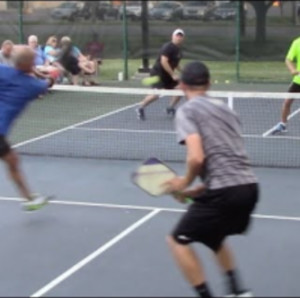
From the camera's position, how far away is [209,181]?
4781 mm

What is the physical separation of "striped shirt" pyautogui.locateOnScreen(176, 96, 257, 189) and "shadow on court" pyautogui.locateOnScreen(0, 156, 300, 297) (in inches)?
49.1

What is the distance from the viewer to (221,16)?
22844mm

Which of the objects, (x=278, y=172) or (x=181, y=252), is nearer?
(x=181, y=252)

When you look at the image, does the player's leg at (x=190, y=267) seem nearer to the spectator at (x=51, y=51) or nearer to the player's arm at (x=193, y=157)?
the player's arm at (x=193, y=157)

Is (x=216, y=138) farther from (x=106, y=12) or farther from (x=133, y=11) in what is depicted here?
(x=106, y=12)

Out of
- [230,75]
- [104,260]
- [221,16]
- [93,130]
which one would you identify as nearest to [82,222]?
[104,260]

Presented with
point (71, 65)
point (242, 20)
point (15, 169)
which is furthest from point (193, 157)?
point (242, 20)

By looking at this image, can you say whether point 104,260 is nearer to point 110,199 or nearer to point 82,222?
point 82,222

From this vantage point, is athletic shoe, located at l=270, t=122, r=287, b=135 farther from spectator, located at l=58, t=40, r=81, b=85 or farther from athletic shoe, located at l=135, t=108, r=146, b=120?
spectator, located at l=58, t=40, r=81, b=85

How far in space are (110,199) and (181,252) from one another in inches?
157

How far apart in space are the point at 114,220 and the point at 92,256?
1231 mm

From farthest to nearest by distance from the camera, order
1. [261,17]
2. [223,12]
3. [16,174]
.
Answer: [223,12] < [261,17] < [16,174]

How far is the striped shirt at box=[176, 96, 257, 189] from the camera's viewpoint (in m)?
4.63

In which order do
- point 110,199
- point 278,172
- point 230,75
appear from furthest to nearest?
point 230,75 → point 278,172 → point 110,199
